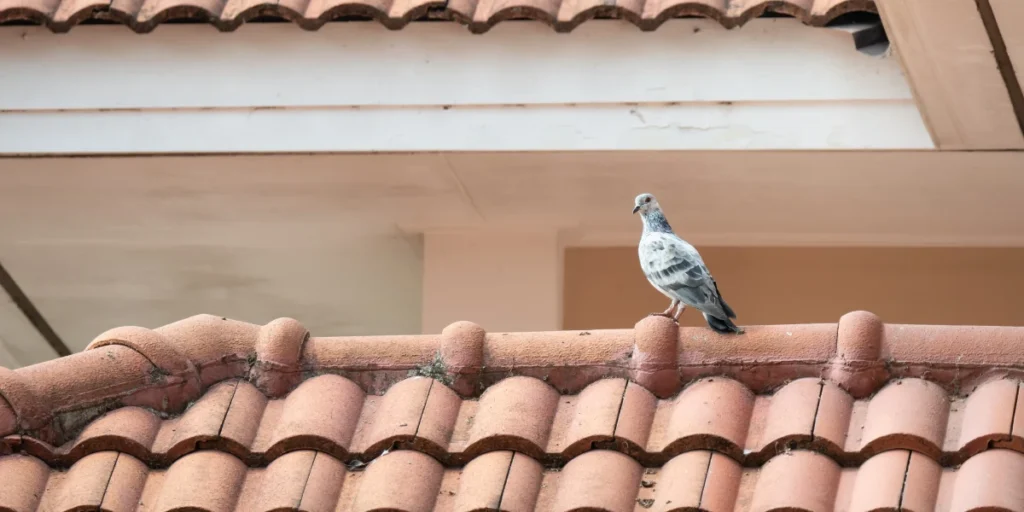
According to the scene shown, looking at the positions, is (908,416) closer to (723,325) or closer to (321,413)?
(723,325)

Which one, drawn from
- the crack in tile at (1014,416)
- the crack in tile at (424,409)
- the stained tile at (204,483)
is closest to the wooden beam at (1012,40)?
the crack in tile at (1014,416)

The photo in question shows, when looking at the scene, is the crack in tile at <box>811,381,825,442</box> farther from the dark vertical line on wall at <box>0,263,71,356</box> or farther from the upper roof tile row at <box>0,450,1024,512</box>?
the dark vertical line on wall at <box>0,263,71,356</box>

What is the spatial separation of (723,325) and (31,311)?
4.83m

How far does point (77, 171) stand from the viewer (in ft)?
22.1

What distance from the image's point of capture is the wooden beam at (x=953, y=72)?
4883mm

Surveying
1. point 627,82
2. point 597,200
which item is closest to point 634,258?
point 597,200

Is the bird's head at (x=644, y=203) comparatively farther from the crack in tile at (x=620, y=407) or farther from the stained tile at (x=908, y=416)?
the stained tile at (x=908, y=416)

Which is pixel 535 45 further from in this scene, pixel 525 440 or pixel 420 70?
pixel 525 440

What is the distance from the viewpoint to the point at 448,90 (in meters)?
6.25

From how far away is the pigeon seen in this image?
14.3ft

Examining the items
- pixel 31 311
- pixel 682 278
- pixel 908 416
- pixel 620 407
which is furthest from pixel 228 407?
pixel 31 311

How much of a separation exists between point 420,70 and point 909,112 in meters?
1.88

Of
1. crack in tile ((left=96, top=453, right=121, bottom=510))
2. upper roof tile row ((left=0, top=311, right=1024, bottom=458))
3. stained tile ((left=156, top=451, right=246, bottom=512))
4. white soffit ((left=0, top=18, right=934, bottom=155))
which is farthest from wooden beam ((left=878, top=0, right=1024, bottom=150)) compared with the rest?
crack in tile ((left=96, top=453, right=121, bottom=510))

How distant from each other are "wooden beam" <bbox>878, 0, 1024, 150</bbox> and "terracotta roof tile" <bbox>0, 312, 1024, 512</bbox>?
1233mm
